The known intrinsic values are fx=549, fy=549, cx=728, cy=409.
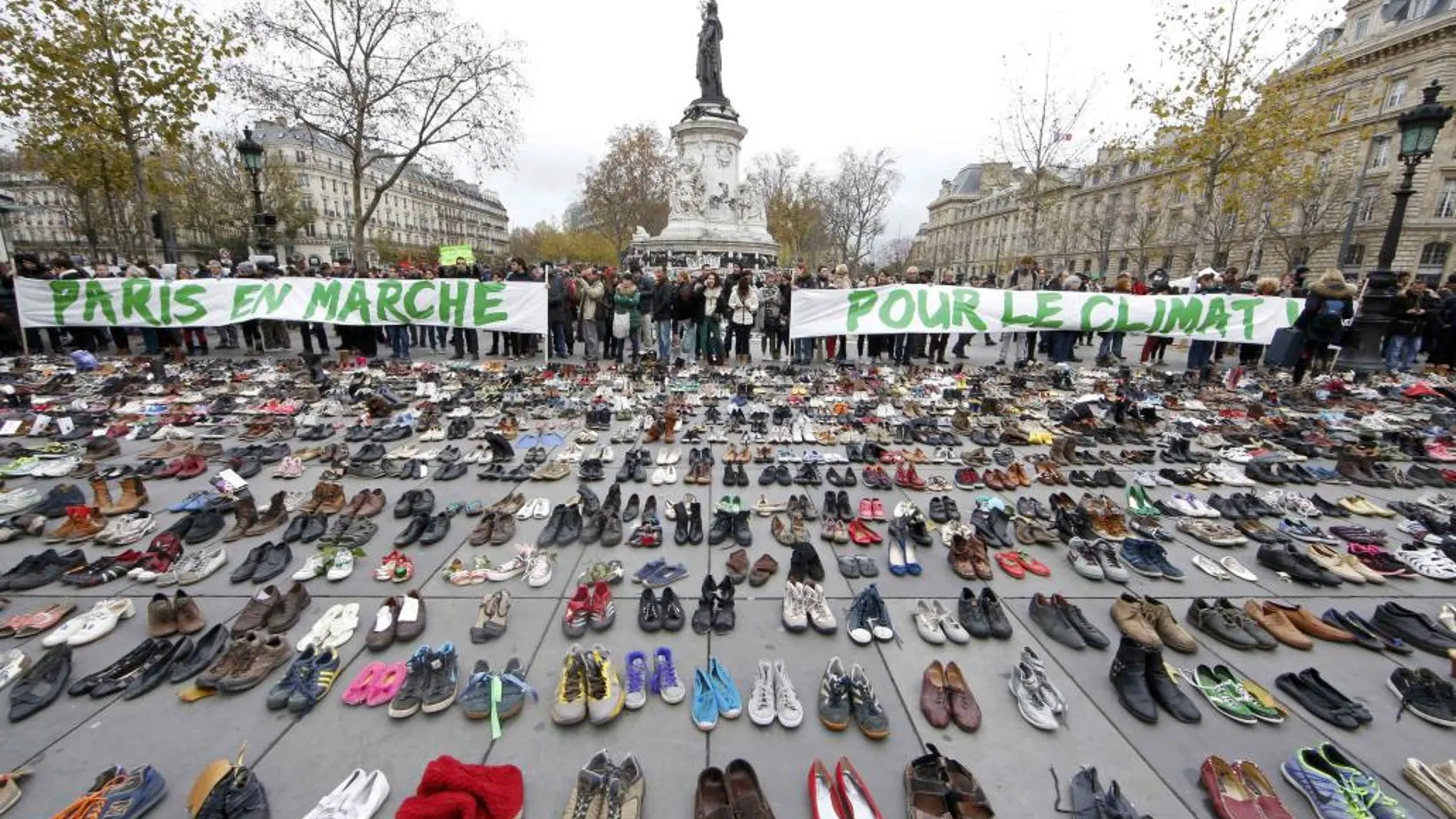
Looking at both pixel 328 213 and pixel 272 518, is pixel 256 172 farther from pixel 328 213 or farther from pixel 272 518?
pixel 328 213

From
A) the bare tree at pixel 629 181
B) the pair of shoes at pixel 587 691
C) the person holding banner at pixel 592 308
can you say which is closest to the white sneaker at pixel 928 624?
the pair of shoes at pixel 587 691

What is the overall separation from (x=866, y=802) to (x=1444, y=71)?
197ft

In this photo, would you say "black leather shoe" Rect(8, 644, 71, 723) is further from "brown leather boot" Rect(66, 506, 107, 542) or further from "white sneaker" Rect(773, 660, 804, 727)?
"white sneaker" Rect(773, 660, 804, 727)

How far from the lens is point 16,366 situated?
32.7 ft

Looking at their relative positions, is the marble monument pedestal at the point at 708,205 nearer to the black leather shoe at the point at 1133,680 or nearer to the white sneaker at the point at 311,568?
the white sneaker at the point at 311,568

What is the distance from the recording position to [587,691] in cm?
289

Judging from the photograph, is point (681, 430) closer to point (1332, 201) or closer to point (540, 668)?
point (540, 668)

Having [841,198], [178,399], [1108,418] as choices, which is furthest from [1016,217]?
[178,399]

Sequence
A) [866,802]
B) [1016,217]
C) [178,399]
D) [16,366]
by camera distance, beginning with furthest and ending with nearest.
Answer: [1016,217] < [16,366] < [178,399] < [866,802]

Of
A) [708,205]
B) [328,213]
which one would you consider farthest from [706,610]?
[328,213]

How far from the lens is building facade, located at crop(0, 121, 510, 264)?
51628mm

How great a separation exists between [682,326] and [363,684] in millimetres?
11792

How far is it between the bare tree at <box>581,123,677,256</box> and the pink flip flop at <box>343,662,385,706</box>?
48.5 metres

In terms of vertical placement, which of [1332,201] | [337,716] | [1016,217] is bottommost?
[337,716]
